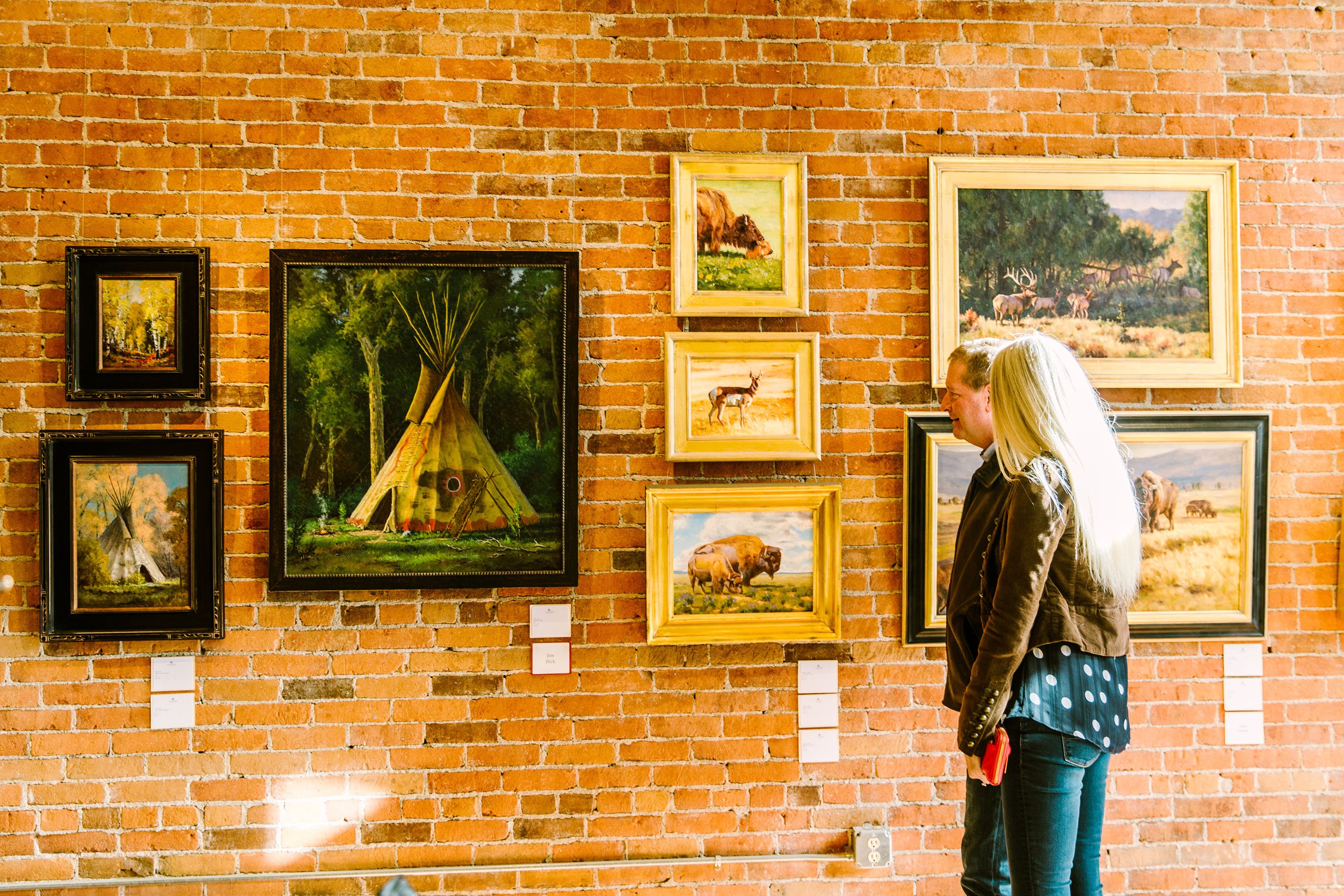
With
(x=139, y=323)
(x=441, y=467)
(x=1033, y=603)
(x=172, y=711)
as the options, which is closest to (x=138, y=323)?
(x=139, y=323)

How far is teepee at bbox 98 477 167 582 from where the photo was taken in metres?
2.31

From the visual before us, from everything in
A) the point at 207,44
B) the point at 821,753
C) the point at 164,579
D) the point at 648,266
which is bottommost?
the point at 821,753

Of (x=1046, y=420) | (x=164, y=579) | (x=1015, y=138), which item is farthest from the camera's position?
(x=1015, y=138)

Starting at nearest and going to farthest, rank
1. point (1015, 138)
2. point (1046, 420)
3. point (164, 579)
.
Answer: point (1046, 420) < point (164, 579) < point (1015, 138)

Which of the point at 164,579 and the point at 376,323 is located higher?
the point at 376,323

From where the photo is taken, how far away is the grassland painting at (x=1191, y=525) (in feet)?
8.13

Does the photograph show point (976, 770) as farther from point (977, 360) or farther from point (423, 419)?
point (423, 419)

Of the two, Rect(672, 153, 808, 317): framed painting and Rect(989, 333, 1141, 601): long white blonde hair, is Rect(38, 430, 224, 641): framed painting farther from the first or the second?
Rect(989, 333, 1141, 601): long white blonde hair

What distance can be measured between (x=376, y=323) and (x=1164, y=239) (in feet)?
7.78

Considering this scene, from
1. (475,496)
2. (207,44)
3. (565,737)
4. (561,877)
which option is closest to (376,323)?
(475,496)

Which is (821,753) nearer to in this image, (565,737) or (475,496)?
(565,737)

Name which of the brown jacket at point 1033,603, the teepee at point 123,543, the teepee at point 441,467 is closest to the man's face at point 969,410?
the brown jacket at point 1033,603

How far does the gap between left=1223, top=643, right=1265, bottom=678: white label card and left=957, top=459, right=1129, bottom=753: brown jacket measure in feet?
3.50

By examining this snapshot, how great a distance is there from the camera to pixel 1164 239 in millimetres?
2482
